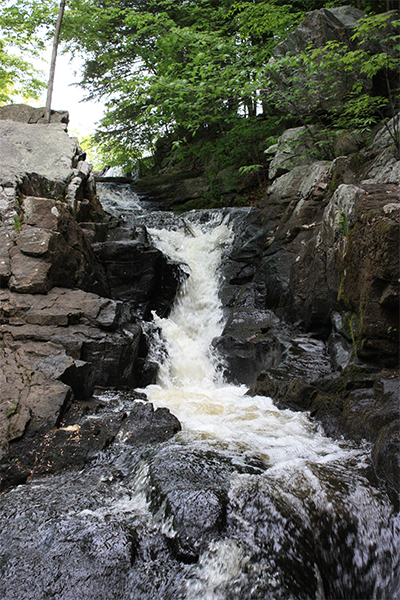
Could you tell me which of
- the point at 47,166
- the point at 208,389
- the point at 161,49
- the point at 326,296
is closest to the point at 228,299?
the point at 208,389

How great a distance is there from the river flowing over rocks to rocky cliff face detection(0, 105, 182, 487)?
29 mm

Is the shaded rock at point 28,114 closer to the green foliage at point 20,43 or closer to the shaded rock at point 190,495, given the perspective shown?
the green foliage at point 20,43

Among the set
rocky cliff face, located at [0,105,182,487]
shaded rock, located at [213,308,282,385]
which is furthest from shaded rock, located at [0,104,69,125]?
shaded rock, located at [213,308,282,385]

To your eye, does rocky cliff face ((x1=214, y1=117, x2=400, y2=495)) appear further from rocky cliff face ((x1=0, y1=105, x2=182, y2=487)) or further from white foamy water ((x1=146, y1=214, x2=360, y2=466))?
rocky cliff face ((x1=0, y1=105, x2=182, y2=487))

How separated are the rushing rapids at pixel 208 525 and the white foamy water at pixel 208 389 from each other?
0.05m

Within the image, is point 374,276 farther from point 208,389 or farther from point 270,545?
point 208,389

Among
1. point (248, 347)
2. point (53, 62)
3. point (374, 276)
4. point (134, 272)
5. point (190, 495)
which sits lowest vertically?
point (190, 495)

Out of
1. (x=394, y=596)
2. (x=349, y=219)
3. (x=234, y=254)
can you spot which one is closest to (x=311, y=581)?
(x=394, y=596)

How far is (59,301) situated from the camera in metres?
6.08

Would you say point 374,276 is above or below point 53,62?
below

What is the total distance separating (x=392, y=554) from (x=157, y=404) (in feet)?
11.8

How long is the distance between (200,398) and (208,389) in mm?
958

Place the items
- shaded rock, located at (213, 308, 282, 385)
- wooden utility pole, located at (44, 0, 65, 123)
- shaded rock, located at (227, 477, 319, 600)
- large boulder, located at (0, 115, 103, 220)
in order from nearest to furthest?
shaded rock, located at (227, 477, 319, 600) < shaded rock, located at (213, 308, 282, 385) < large boulder, located at (0, 115, 103, 220) < wooden utility pole, located at (44, 0, 65, 123)

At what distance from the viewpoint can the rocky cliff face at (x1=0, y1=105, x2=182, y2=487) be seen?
13.0 ft
